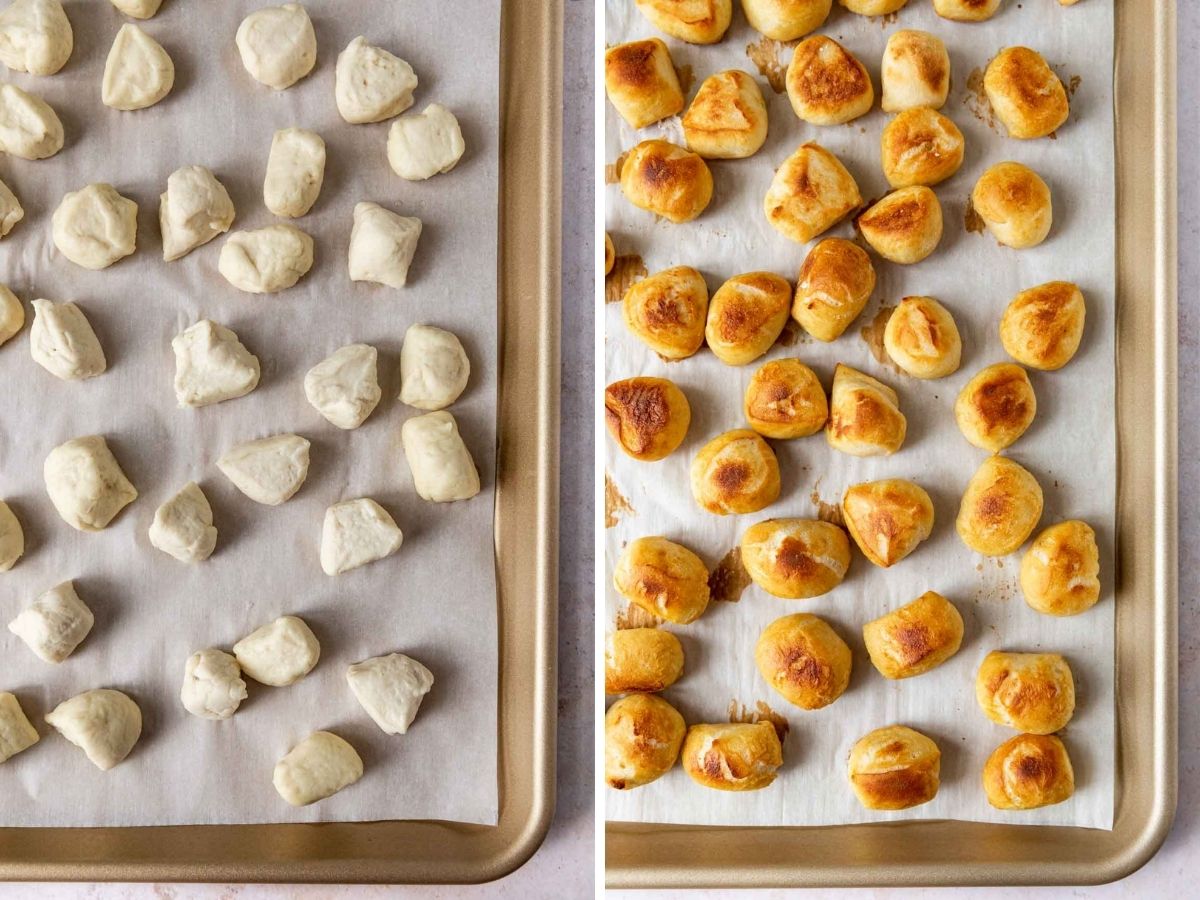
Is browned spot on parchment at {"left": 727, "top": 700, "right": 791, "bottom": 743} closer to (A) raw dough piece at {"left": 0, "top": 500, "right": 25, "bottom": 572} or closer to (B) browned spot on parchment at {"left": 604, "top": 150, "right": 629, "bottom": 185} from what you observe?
(B) browned spot on parchment at {"left": 604, "top": 150, "right": 629, "bottom": 185}

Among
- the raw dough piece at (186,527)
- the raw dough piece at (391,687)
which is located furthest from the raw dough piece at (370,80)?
the raw dough piece at (391,687)

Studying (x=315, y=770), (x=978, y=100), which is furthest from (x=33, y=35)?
(x=978, y=100)

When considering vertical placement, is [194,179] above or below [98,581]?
above

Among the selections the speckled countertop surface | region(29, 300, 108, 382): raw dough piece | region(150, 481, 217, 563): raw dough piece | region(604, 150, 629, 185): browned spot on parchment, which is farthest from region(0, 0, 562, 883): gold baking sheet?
region(29, 300, 108, 382): raw dough piece

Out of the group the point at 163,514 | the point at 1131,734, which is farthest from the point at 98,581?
the point at 1131,734

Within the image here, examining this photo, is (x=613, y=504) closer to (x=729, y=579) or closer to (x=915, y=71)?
(x=729, y=579)

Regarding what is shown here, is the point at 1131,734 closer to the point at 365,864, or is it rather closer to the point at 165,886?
the point at 365,864
